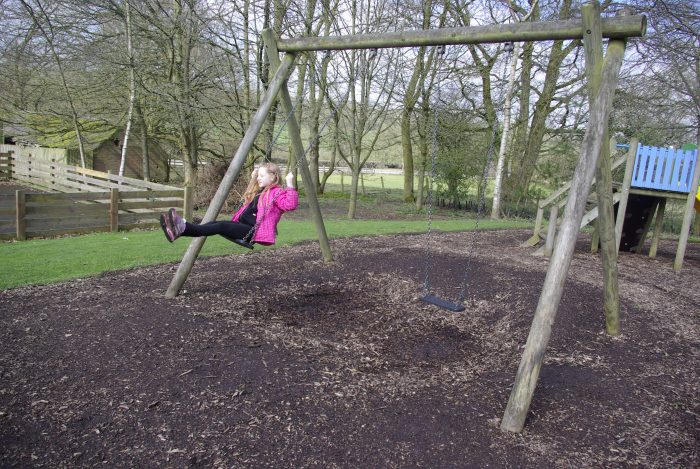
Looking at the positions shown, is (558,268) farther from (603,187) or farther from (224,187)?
(224,187)

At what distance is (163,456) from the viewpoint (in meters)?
2.62

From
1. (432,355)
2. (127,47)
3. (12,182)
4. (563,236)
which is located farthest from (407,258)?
(12,182)

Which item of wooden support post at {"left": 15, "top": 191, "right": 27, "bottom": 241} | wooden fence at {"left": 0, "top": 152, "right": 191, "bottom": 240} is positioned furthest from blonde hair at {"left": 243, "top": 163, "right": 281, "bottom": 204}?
wooden support post at {"left": 15, "top": 191, "right": 27, "bottom": 241}

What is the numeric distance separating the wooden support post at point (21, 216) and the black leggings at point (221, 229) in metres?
6.53

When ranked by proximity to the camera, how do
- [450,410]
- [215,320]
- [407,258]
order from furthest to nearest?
1. [407,258]
2. [215,320]
3. [450,410]

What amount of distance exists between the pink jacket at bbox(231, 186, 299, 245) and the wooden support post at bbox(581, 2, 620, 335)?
282cm

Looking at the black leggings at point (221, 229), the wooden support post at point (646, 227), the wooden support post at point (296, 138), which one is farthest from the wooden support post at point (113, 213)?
the wooden support post at point (646, 227)

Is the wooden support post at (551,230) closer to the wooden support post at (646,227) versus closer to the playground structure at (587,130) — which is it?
the wooden support post at (646,227)

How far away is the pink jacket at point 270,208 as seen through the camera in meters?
5.00

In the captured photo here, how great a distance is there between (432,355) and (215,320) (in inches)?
79.4

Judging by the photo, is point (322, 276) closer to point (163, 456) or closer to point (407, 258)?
point (407, 258)

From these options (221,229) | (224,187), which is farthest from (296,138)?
(221,229)

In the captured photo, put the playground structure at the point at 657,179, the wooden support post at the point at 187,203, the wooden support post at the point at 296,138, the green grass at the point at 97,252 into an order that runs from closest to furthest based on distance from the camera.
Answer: the wooden support post at the point at 296,138 < the green grass at the point at 97,252 < the playground structure at the point at 657,179 < the wooden support post at the point at 187,203

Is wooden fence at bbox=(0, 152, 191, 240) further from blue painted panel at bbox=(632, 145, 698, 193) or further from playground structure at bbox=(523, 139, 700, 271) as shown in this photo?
blue painted panel at bbox=(632, 145, 698, 193)
